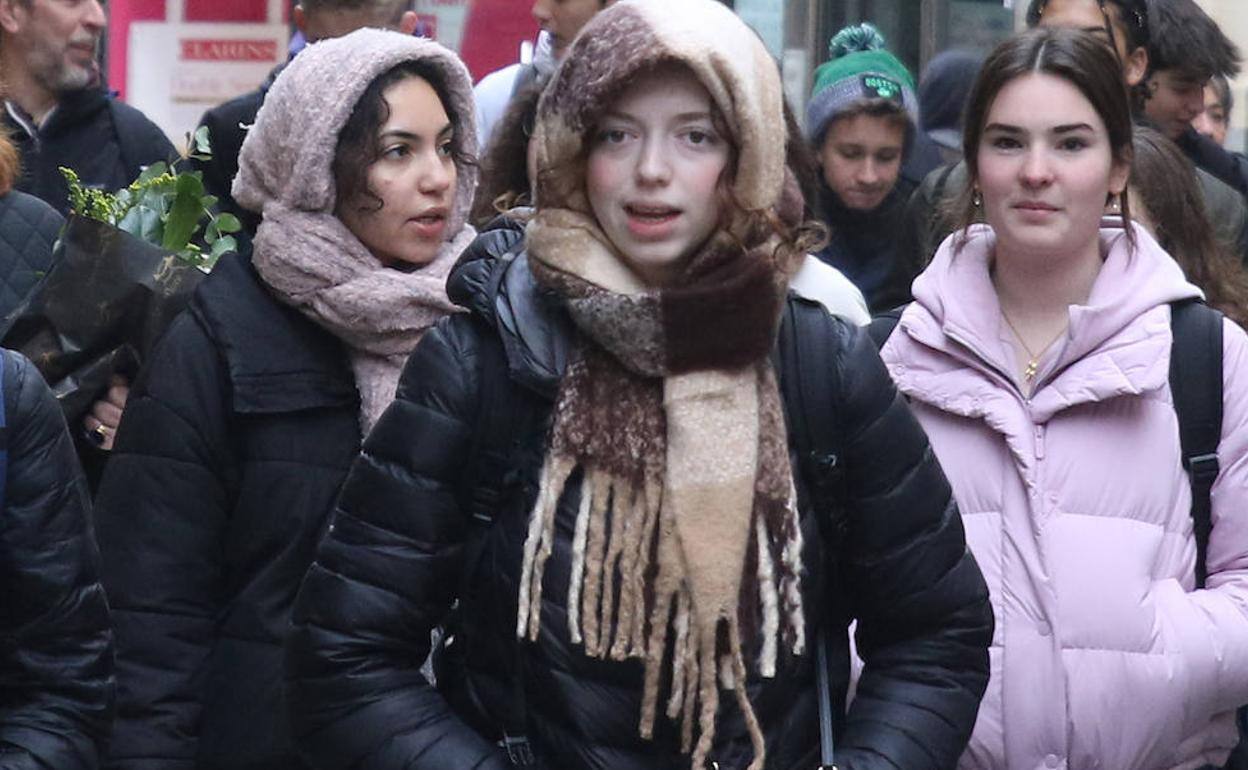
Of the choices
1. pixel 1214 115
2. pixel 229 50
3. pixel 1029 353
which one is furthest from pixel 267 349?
pixel 229 50

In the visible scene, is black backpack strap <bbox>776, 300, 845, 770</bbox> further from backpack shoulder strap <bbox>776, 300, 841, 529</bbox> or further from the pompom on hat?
the pompom on hat

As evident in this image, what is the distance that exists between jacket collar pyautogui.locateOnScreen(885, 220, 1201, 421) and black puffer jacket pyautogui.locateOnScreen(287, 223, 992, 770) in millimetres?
680

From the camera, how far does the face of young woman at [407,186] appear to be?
5.27 metres

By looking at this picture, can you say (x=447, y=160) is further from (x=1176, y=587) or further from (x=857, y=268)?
(x=857, y=268)

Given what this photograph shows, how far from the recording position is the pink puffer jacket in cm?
443

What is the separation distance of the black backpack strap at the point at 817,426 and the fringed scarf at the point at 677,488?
0.06 meters

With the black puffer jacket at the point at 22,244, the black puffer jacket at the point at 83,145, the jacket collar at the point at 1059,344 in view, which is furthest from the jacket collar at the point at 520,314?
the black puffer jacket at the point at 83,145

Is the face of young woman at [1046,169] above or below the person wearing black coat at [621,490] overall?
above

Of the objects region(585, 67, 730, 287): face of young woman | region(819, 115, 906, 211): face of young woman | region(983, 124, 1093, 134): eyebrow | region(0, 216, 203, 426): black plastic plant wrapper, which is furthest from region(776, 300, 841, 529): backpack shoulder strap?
region(819, 115, 906, 211): face of young woman

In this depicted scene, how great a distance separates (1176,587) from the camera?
4.52m

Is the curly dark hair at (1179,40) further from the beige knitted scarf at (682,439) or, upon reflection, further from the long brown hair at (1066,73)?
the beige knitted scarf at (682,439)

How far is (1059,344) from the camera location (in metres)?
4.64

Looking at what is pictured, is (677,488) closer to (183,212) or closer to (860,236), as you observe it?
(183,212)

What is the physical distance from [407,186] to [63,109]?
277 cm
